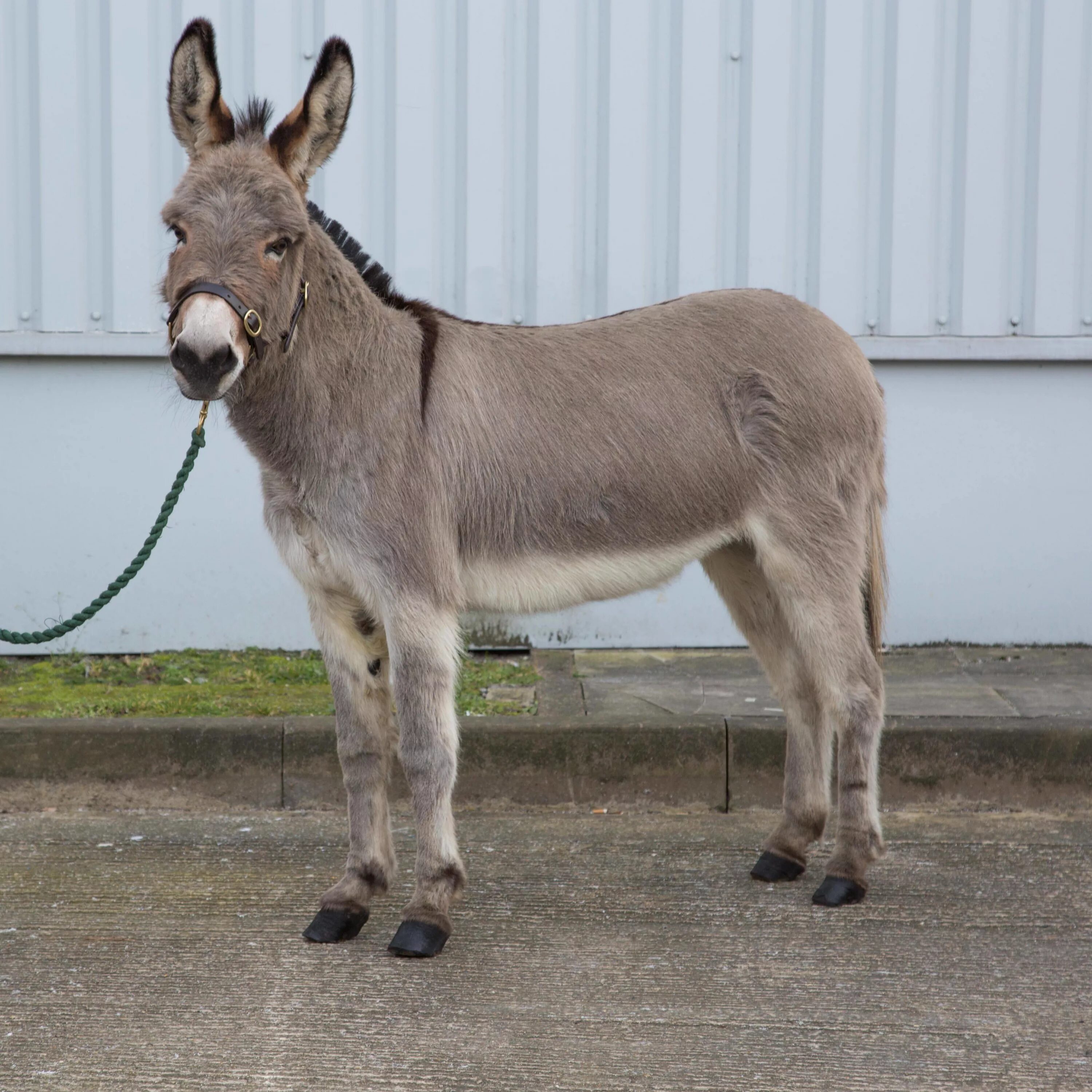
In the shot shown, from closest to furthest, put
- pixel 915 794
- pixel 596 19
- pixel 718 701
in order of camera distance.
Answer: pixel 915 794, pixel 718 701, pixel 596 19

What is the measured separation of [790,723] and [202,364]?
7.32ft

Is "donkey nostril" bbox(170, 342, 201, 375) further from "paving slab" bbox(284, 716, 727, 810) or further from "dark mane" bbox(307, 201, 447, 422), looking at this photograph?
"paving slab" bbox(284, 716, 727, 810)

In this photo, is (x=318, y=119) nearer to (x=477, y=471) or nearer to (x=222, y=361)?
(x=222, y=361)

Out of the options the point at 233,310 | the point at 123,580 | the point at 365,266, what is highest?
the point at 365,266

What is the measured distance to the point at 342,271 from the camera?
3658mm

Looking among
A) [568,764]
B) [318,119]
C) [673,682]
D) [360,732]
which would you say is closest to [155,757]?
[360,732]

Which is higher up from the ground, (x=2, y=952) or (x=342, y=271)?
(x=342, y=271)

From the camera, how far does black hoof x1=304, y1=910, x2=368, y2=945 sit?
3.62 meters

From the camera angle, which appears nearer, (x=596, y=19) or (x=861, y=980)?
(x=861, y=980)

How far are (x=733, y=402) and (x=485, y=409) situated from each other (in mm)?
771

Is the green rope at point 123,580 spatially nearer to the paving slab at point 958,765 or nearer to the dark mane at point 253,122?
the dark mane at point 253,122

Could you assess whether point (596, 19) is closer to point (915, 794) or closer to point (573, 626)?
point (573, 626)

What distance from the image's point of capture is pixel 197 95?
134 inches

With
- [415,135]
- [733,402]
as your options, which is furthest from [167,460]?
[733,402]
